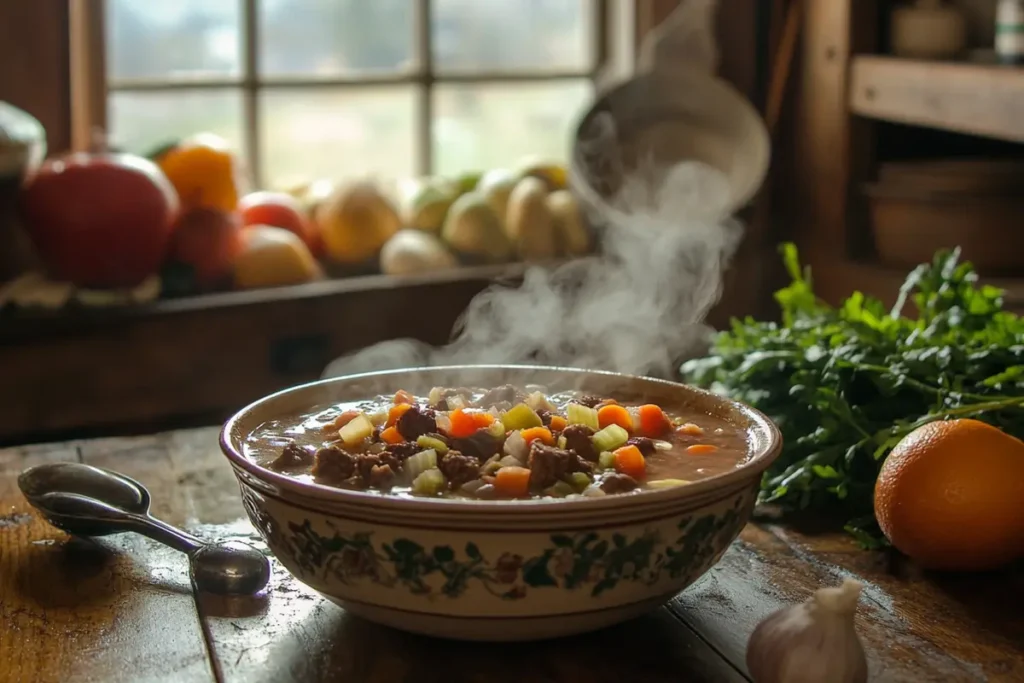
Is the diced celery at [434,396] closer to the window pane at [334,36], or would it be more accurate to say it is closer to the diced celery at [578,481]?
the diced celery at [578,481]

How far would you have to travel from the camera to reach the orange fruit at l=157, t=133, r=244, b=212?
2822 millimetres

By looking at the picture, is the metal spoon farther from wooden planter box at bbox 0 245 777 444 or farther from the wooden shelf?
the wooden shelf

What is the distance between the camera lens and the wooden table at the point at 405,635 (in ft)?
3.54

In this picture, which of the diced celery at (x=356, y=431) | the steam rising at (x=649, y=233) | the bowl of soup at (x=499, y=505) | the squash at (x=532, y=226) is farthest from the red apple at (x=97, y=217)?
the diced celery at (x=356, y=431)

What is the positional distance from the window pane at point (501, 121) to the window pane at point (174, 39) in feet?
1.87

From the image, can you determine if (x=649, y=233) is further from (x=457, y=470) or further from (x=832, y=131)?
(x=457, y=470)

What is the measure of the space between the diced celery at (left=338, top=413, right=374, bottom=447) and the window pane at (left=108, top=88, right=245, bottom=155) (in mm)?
2052

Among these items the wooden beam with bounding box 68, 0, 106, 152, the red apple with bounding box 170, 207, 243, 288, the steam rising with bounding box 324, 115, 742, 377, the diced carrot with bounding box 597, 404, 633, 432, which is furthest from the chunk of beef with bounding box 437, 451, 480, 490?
the wooden beam with bounding box 68, 0, 106, 152

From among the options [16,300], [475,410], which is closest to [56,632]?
[475,410]

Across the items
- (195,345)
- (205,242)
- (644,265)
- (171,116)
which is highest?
(171,116)

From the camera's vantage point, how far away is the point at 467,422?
4.11 ft

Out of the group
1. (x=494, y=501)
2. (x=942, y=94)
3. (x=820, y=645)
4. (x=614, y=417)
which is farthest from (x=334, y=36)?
(x=820, y=645)

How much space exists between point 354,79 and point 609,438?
233 cm

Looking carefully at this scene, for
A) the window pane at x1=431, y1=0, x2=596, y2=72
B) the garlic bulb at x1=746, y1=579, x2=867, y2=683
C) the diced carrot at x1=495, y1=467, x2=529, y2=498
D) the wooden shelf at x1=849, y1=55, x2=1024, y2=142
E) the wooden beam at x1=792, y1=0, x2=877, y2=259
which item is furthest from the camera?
→ the window pane at x1=431, y1=0, x2=596, y2=72
